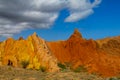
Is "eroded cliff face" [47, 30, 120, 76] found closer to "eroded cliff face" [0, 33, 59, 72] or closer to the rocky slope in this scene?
the rocky slope

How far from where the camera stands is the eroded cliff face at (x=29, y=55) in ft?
119

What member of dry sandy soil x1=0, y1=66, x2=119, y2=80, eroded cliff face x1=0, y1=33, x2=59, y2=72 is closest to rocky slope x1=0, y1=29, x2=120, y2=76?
eroded cliff face x1=0, y1=33, x2=59, y2=72

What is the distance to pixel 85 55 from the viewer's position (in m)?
77.0

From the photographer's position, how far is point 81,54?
7838cm

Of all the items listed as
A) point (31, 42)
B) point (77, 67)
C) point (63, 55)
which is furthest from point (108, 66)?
point (31, 42)

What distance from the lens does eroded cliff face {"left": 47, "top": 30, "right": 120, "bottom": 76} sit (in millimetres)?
70438

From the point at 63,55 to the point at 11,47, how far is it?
43653 millimetres

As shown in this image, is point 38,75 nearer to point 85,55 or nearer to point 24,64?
point 24,64

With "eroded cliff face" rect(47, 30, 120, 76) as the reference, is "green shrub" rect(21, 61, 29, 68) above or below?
below

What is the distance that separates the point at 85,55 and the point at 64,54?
907 centimetres

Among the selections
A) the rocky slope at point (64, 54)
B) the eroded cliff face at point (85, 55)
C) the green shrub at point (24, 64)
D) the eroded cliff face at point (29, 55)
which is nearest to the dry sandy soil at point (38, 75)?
the green shrub at point (24, 64)

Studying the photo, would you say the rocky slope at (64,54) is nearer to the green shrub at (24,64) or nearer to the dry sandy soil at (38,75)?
the green shrub at (24,64)

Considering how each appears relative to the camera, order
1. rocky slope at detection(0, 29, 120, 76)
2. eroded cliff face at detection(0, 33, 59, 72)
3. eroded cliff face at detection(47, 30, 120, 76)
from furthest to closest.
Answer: eroded cliff face at detection(47, 30, 120, 76) → rocky slope at detection(0, 29, 120, 76) → eroded cliff face at detection(0, 33, 59, 72)

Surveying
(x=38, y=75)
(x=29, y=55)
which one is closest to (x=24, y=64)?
(x=29, y=55)
